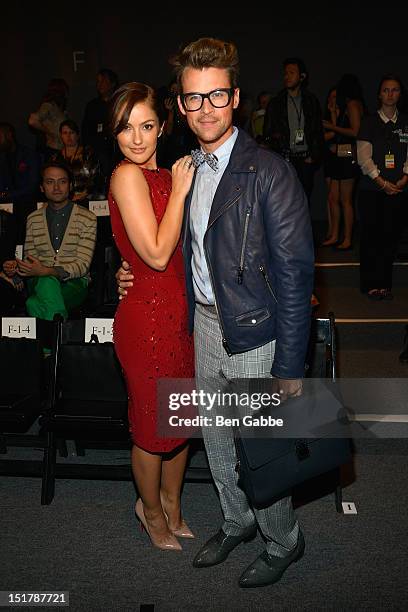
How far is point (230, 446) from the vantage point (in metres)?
2.86

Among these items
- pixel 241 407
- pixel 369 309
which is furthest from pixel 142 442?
pixel 369 309

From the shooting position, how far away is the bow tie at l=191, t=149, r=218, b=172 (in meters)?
2.56

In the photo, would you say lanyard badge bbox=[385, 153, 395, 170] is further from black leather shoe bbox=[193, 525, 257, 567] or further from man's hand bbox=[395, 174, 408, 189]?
black leather shoe bbox=[193, 525, 257, 567]

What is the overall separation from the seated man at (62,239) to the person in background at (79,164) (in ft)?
2.69

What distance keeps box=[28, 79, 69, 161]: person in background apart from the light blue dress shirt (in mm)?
5892

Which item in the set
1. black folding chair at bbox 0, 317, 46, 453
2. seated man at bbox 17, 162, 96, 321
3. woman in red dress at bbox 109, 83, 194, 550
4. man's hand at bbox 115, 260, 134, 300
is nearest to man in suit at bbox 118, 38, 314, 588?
woman in red dress at bbox 109, 83, 194, 550

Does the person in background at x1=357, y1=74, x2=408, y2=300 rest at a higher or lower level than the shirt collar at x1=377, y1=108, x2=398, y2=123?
lower

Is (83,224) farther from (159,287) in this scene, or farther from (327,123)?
(327,123)

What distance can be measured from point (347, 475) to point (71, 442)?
1362mm

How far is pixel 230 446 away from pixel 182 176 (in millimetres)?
912

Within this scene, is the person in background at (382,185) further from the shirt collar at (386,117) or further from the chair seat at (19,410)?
the chair seat at (19,410)

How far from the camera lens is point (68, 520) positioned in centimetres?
332

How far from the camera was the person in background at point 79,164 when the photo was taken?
6.21 m

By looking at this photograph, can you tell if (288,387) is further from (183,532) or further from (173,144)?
(173,144)
